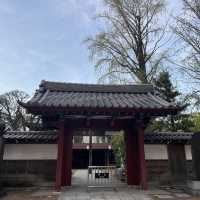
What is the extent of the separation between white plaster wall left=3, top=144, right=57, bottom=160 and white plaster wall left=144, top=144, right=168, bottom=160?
13.1 feet

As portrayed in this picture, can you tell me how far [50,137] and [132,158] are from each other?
145 inches

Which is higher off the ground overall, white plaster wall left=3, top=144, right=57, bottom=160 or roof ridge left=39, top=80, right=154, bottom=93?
roof ridge left=39, top=80, right=154, bottom=93

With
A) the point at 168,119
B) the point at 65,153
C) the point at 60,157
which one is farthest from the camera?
the point at 168,119

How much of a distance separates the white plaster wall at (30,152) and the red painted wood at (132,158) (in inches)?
125

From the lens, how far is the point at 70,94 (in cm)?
1093

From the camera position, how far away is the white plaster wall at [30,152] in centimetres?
984

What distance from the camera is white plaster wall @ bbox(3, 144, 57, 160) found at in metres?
9.84

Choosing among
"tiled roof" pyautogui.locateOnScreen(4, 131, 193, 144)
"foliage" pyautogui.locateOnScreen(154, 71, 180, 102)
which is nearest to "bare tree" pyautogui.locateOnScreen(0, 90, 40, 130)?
"foliage" pyautogui.locateOnScreen(154, 71, 180, 102)

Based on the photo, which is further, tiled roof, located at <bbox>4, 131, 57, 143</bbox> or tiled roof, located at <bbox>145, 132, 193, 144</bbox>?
tiled roof, located at <bbox>145, 132, 193, 144</bbox>

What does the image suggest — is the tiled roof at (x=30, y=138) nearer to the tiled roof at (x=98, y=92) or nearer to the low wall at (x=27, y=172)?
the low wall at (x=27, y=172)

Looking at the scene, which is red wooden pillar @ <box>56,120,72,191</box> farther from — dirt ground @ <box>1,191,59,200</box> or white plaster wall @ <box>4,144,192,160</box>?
dirt ground @ <box>1,191,59,200</box>

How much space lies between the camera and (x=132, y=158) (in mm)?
10195

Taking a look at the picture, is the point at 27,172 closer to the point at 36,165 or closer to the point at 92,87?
the point at 36,165

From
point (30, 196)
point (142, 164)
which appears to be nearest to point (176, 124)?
point (142, 164)
